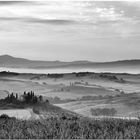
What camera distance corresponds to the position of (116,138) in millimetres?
8062

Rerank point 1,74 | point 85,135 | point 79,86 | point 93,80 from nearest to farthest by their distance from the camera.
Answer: point 85,135, point 79,86, point 1,74, point 93,80

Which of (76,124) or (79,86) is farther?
(79,86)

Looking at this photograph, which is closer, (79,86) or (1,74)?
(79,86)

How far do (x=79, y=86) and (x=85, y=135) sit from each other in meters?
28.2

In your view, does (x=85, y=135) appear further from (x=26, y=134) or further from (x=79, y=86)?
(x=79, y=86)

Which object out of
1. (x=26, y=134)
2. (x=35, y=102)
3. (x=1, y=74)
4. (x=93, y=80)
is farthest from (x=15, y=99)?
(x=93, y=80)

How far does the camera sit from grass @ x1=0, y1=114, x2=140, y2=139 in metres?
8.45

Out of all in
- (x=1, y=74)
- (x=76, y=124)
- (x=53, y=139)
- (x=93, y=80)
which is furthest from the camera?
(x=93, y=80)

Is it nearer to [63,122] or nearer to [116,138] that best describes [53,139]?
[116,138]

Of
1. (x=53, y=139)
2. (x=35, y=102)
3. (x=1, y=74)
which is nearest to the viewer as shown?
(x=53, y=139)

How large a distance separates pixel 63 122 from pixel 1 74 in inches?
1187

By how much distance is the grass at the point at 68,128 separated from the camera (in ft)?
27.7

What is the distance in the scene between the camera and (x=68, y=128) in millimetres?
9141

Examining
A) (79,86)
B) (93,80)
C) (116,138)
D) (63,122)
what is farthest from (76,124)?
(93,80)
